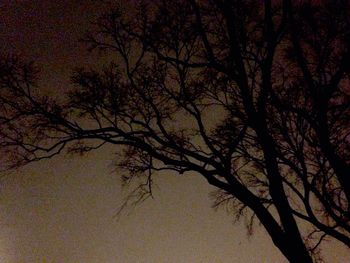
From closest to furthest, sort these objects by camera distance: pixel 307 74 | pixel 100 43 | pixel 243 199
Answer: pixel 243 199, pixel 307 74, pixel 100 43

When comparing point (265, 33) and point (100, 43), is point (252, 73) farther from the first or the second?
point (100, 43)

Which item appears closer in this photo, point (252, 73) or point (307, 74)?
point (307, 74)

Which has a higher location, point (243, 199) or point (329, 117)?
point (329, 117)

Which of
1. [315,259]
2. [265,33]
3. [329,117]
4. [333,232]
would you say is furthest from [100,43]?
[315,259]

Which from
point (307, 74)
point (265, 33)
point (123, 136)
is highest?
point (265, 33)

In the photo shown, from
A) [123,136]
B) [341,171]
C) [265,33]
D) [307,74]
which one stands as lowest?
[341,171]

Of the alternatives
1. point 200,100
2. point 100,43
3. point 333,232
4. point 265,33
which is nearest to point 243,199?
point 333,232

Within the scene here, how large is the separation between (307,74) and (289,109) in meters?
0.54

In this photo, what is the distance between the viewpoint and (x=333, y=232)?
204 inches

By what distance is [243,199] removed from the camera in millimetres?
4961

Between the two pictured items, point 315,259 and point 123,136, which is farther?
point 315,259

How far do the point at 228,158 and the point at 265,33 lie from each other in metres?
1.76

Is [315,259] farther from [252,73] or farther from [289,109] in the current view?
[252,73]

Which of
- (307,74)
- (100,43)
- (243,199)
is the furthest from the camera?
(100,43)
